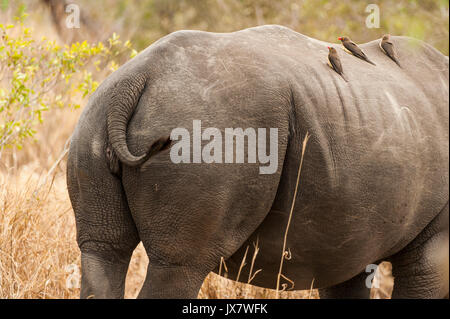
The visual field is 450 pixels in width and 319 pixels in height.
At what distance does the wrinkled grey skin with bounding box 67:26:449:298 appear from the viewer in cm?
234

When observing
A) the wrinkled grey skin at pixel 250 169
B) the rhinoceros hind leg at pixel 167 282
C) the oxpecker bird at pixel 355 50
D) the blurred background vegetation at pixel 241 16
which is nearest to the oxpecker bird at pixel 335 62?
the wrinkled grey skin at pixel 250 169

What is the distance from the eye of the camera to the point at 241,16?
10805mm

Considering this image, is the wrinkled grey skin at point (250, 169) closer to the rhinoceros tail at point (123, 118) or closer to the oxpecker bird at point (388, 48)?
the rhinoceros tail at point (123, 118)

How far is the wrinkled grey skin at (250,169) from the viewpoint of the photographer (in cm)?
234

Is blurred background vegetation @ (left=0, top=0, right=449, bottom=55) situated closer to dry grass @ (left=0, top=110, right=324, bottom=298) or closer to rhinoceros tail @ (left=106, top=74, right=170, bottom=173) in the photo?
dry grass @ (left=0, top=110, right=324, bottom=298)

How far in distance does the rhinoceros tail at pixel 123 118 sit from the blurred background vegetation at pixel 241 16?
2.52 m

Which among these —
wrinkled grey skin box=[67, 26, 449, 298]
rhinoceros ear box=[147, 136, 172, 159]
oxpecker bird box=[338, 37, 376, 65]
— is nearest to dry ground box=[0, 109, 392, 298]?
A: wrinkled grey skin box=[67, 26, 449, 298]

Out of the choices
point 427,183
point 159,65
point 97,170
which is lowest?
point 427,183

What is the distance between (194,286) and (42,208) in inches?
72.1
